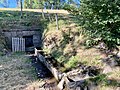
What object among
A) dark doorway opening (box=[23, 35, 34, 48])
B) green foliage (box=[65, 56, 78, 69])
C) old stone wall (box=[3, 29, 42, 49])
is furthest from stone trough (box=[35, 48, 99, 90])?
dark doorway opening (box=[23, 35, 34, 48])

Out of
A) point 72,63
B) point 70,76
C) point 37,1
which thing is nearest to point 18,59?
point 72,63

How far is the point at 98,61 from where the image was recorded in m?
7.94

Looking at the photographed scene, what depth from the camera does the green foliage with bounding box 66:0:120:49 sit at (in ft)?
26.1

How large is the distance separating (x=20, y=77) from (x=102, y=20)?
11.1 ft

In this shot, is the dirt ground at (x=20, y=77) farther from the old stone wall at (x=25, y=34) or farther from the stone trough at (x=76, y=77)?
the old stone wall at (x=25, y=34)

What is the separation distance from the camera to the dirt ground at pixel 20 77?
23.7 feet

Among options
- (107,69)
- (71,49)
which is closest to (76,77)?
(107,69)

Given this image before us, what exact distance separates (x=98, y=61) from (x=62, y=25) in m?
4.90

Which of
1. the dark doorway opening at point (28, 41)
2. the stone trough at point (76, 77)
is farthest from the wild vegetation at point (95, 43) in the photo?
the dark doorway opening at point (28, 41)

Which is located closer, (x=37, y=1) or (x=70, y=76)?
(x=70, y=76)

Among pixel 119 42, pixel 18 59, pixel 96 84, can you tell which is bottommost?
pixel 18 59

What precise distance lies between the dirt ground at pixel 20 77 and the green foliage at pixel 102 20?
238 centimetres

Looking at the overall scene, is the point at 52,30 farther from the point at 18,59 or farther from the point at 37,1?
the point at 37,1

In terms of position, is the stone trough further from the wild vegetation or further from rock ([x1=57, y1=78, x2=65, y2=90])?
the wild vegetation
